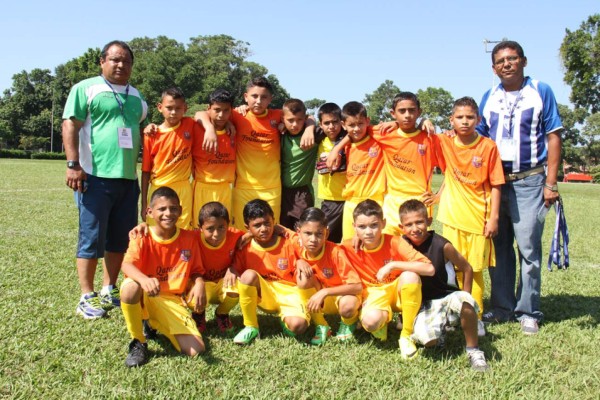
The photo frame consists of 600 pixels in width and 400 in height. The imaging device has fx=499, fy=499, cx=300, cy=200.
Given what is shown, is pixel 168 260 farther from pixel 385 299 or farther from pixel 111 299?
pixel 385 299

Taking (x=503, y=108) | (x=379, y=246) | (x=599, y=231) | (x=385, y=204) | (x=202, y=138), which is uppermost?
(x=503, y=108)

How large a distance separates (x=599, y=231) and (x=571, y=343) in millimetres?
7699

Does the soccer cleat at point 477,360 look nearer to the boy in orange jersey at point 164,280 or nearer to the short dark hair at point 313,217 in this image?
the short dark hair at point 313,217

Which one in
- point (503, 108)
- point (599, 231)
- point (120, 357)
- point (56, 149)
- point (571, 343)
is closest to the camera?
point (120, 357)

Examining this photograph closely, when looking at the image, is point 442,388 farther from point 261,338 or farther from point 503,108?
point 503,108

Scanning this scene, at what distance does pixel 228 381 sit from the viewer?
307cm

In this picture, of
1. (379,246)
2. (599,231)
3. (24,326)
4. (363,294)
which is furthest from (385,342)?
(599,231)

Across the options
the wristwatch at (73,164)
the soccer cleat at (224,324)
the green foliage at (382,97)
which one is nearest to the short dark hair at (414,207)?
the soccer cleat at (224,324)

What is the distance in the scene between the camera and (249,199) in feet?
16.1

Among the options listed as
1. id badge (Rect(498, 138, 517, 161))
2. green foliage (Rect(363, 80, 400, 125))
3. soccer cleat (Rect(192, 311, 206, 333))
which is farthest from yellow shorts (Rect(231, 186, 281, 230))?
green foliage (Rect(363, 80, 400, 125))

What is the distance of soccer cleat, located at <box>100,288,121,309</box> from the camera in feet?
15.0

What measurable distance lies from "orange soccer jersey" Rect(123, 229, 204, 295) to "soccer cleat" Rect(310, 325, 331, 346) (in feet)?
3.59

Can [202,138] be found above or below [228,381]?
above

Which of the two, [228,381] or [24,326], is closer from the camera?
[228,381]
